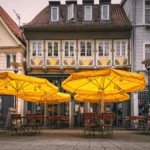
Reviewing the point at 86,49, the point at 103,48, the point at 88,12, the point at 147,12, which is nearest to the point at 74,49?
the point at 86,49

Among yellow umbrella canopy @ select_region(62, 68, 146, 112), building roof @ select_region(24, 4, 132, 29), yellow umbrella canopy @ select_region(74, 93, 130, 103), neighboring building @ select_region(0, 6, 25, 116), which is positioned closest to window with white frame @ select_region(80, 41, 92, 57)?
building roof @ select_region(24, 4, 132, 29)

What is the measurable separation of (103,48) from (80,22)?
2.86 meters

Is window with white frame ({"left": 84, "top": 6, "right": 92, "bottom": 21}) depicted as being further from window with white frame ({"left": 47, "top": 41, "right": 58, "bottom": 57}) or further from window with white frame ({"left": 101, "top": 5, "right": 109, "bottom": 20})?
window with white frame ({"left": 47, "top": 41, "right": 58, "bottom": 57})

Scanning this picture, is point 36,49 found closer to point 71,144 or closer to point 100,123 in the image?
point 100,123

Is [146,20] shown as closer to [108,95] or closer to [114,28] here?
[114,28]

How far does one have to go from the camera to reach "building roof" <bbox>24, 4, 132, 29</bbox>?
2820 cm

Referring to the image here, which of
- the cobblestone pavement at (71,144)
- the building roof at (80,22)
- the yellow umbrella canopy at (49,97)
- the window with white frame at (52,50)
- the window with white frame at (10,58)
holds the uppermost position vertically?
the building roof at (80,22)

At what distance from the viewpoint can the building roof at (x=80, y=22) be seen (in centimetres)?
2820

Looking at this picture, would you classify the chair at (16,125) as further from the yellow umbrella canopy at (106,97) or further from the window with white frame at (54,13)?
the window with white frame at (54,13)

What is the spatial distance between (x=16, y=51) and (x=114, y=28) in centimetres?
765

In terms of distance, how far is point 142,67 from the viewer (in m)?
27.7

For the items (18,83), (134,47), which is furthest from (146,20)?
(18,83)

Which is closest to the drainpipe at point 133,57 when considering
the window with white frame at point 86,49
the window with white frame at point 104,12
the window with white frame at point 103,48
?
the window with white frame at point 103,48

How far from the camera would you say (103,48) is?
93.0 ft
